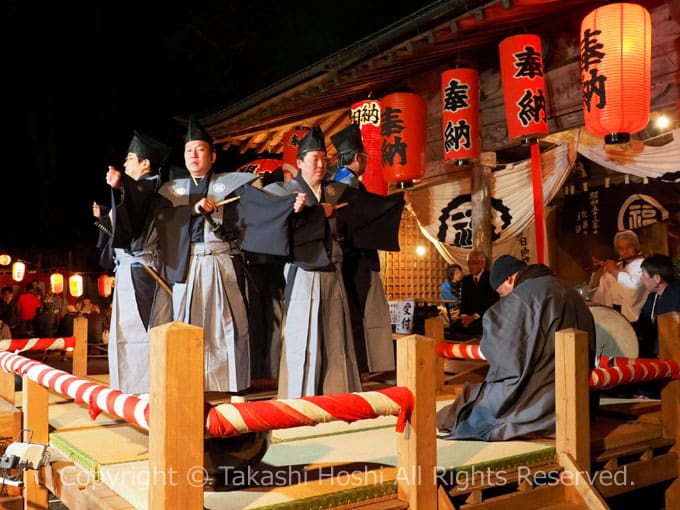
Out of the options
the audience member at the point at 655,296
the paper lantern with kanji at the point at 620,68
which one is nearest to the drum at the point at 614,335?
the audience member at the point at 655,296

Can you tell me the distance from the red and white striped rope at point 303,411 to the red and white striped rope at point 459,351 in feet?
9.81

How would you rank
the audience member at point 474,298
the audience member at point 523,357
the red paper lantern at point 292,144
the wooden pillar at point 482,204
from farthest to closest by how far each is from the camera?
Result: the red paper lantern at point 292,144 < the wooden pillar at point 482,204 < the audience member at point 474,298 < the audience member at point 523,357

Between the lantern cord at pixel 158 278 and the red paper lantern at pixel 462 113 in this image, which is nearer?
the lantern cord at pixel 158 278

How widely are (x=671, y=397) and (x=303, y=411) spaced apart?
3.76 metres

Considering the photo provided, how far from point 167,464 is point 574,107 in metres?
7.15

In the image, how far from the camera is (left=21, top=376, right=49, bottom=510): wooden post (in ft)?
14.9

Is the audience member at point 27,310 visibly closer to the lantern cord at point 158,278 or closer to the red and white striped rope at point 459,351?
the lantern cord at point 158,278

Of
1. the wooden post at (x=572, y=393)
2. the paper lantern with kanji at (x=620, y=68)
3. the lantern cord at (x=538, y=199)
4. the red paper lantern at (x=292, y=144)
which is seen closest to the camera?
the wooden post at (x=572, y=393)

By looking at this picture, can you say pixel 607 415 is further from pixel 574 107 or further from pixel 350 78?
pixel 350 78

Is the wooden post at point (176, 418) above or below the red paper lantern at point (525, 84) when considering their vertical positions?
below

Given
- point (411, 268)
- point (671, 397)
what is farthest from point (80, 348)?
point (411, 268)

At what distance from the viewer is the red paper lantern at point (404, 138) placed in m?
9.39

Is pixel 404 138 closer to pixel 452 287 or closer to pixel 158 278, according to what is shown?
pixel 452 287

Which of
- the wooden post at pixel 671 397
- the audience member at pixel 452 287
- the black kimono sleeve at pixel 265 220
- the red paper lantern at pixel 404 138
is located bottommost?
the wooden post at pixel 671 397
